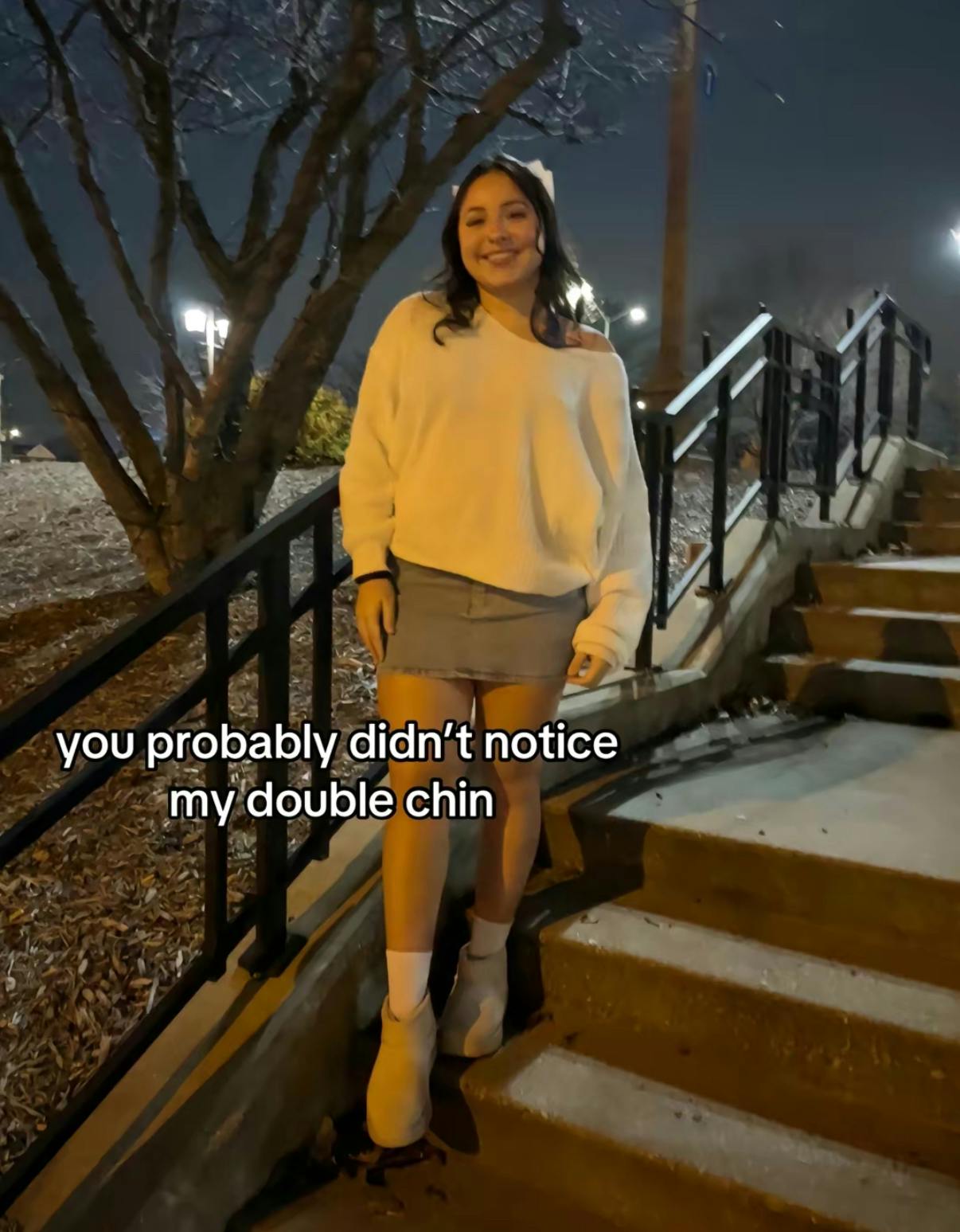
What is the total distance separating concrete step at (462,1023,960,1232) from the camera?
1734 mm

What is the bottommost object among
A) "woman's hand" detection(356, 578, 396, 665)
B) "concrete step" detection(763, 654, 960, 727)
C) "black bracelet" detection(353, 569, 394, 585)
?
"concrete step" detection(763, 654, 960, 727)

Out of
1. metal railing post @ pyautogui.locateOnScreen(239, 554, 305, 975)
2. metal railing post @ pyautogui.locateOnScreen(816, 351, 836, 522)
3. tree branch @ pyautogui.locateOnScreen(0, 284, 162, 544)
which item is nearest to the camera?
metal railing post @ pyautogui.locateOnScreen(239, 554, 305, 975)

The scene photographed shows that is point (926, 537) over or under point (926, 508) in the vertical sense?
under

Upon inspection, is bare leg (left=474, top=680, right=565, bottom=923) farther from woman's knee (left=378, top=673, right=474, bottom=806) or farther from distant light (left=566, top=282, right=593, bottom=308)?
distant light (left=566, top=282, right=593, bottom=308)

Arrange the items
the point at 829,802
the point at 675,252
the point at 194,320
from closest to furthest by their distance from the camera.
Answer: the point at 829,802, the point at 194,320, the point at 675,252

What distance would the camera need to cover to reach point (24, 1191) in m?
1.74

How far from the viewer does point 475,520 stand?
6.15 feet

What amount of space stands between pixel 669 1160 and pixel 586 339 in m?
1.64

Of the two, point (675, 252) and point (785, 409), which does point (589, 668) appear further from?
point (675, 252)

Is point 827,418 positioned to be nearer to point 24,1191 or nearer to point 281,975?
point 281,975

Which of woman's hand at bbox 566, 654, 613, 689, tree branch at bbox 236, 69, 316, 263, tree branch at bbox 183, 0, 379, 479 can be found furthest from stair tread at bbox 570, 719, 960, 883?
tree branch at bbox 236, 69, 316, 263

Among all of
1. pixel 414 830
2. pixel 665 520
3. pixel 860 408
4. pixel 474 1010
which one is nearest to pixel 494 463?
pixel 414 830

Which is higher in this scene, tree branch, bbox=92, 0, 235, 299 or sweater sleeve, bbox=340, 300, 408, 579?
tree branch, bbox=92, 0, 235, 299

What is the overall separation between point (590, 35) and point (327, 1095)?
5122mm
